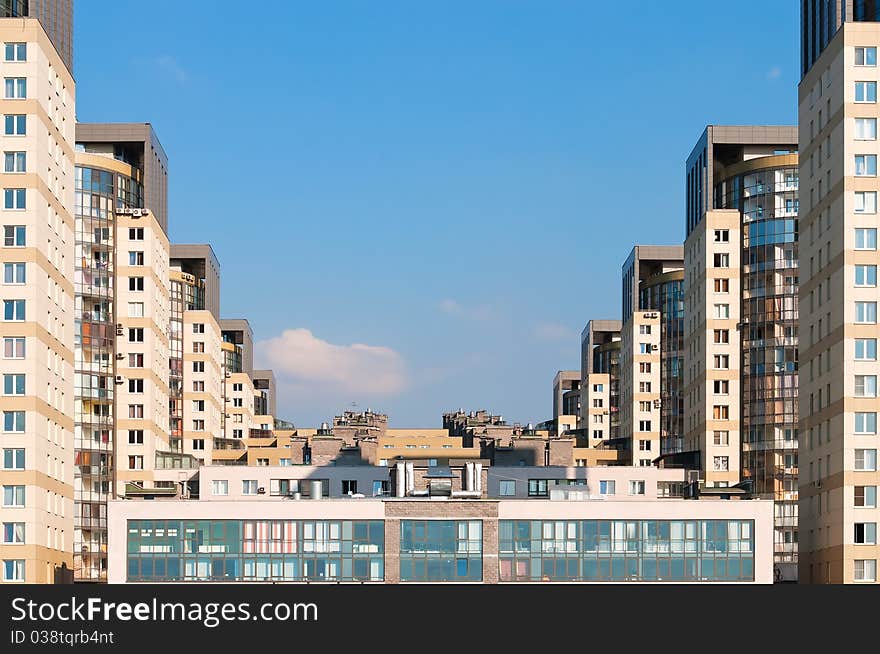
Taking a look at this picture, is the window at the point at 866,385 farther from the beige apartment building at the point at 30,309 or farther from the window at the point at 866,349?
the beige apartment building at the point at 30,309

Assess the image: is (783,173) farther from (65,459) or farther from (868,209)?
(65,459)

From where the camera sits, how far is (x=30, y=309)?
138 m

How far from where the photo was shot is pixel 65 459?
148 meters

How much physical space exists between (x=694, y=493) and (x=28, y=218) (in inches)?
2298

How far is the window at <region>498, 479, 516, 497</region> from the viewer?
17650cm

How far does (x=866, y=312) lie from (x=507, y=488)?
4672 centimetres

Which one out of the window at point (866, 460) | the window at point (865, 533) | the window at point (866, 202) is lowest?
the window at point (865, 533)

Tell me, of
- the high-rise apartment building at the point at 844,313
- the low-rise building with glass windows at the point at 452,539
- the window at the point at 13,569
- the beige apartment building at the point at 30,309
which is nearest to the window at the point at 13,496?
the beige apartment building at the point at 30,309

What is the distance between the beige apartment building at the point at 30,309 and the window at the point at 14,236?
0.23 ft

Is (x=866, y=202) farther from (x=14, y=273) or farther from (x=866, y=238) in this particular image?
(x=14, y=273)

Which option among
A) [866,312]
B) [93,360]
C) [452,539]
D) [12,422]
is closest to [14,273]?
[12,422]

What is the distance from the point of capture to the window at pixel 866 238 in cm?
14125

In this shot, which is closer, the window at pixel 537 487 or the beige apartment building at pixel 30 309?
the beige apartment building at pixel 30 309
